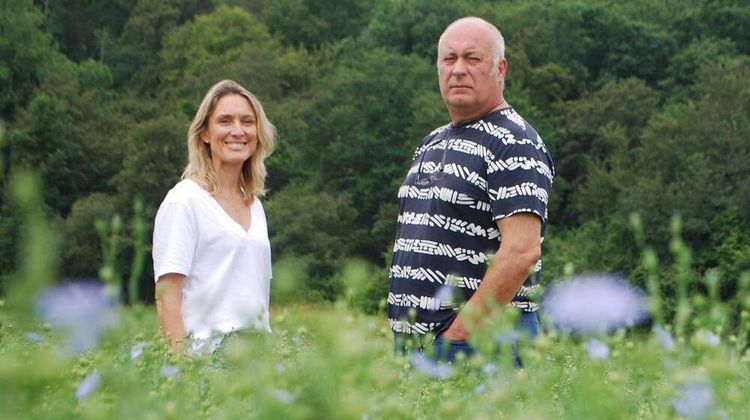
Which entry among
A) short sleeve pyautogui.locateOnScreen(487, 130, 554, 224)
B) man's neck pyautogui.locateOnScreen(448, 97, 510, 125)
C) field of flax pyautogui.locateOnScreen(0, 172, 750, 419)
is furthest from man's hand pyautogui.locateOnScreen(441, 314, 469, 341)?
field of flax pyautogui.locateOnScreen(0, 172, 750, 419)

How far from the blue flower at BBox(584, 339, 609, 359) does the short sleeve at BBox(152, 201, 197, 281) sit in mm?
2140

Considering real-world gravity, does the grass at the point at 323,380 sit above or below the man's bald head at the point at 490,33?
below

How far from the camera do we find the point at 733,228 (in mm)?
35312

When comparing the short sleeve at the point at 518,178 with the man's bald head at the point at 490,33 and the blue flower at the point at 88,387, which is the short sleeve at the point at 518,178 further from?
the blue flower at the point at 88,387

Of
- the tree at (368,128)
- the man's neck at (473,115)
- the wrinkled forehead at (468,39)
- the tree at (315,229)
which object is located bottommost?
the tree at (315,229)

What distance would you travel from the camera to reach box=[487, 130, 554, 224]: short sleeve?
3916 millimetres

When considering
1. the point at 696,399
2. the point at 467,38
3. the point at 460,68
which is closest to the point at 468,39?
the point at 467,38

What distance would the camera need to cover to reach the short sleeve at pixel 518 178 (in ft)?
12.8

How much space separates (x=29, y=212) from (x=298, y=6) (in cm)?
5801

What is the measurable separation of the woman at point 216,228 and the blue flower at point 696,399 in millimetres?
2062

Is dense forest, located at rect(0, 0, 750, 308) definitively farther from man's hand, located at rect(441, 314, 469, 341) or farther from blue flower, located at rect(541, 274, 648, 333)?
blue flower, located at rect(541, 274, 648, 333)

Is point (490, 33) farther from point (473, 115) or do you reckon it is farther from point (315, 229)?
point (315, 229)

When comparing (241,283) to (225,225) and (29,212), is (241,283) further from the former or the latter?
(29,212)

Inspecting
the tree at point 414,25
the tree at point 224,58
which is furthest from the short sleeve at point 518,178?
the tree at point 414,25
